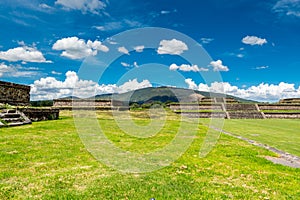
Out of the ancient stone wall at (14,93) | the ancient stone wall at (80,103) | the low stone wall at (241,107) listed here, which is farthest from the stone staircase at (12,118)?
the low stone wall at (241,107)

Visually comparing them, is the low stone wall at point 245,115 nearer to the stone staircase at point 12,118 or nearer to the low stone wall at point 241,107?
the low stone wall at point 241,107

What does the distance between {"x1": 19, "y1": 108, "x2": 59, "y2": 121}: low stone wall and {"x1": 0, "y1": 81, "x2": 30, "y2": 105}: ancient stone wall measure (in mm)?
5479

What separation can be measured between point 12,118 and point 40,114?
361cm

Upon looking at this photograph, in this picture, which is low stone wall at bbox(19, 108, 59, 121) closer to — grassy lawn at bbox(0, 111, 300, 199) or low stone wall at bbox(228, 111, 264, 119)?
grassy lawn at bbox(0, 111, 300, 199)

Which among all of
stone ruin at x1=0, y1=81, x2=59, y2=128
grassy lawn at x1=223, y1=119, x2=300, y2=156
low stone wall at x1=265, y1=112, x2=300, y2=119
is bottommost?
grassy lawn at x1=223, y1=119, x2=300, y2=156

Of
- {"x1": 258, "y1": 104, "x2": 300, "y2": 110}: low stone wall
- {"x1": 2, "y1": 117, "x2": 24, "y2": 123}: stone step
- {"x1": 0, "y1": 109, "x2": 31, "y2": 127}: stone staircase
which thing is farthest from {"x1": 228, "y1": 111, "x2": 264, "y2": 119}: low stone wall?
{"x1": 2, "y1": 117, "x2": 24, "y2": 123}: stone step

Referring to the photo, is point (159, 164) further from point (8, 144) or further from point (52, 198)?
point (8, 144)

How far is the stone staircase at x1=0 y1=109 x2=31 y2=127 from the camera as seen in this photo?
14.5m

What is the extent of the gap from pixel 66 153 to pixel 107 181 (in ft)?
10.5

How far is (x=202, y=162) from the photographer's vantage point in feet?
26.6

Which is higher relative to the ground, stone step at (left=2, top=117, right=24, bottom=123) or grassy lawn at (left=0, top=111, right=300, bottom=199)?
stone step at (left=2, top=117, right=24, bottom=123)

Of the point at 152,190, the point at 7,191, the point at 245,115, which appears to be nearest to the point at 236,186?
the point at 152,190

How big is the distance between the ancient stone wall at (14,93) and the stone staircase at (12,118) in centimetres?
702

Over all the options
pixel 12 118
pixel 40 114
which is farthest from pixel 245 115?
pixel 12 118
